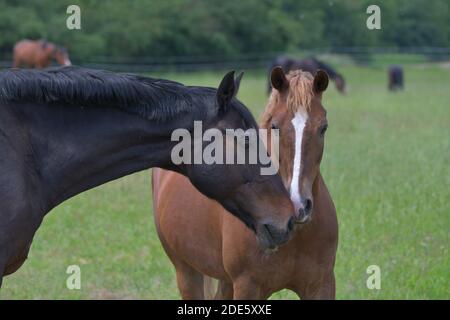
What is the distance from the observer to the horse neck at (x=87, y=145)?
378 centimetres

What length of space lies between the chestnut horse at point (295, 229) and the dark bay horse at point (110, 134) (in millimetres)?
395

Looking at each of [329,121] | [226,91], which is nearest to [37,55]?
[329,121]

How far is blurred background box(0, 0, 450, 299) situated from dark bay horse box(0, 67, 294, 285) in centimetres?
258

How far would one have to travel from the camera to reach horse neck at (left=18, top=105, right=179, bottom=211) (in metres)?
3.78

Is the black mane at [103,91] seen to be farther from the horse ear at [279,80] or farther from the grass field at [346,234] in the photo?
the grass field at [346,234]

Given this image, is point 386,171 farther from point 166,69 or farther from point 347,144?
point 166,69

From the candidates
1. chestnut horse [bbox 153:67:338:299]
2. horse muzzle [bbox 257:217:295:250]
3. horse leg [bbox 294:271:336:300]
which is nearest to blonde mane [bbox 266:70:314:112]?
chestnut horse [bbox 153:67:338:299]

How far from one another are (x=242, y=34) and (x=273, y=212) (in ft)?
121

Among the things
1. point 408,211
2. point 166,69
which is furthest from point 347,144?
point 166,69

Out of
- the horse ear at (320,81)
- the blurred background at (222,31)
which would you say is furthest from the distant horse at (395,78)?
the horse ear at (320,81)

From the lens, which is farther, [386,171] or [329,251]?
[386,171]

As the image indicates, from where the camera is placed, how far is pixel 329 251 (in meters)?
4.65

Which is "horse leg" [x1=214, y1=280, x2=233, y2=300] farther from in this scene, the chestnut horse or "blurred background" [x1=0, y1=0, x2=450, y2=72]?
"blurred background" [x1=0, y1=0, x2=450, y2=72]

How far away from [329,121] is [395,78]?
971 centimetres
